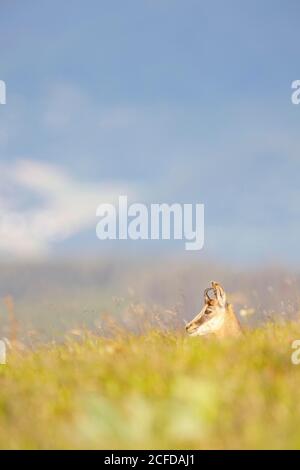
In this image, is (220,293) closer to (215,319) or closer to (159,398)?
(215,319)

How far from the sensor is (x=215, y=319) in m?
11.8

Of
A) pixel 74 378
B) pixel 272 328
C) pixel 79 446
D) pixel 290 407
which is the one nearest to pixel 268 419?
pixel 290 407

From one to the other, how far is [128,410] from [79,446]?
64 centimetres

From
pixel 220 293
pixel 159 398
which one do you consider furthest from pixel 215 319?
pixel 159 398

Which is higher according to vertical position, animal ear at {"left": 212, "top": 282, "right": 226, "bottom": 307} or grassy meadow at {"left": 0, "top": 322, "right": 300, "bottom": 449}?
animal ear at {"left": 212, "top": 282, "right": 226, "bottom": 307}

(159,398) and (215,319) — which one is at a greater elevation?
(215,319)

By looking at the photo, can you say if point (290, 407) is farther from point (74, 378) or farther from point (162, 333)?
point (162, 333)

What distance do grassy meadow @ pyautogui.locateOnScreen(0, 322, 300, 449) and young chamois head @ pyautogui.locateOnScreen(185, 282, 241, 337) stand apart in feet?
2.86

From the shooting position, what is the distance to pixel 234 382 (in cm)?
799

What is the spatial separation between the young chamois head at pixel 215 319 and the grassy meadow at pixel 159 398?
2.86 feet

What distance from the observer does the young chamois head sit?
38.7 feet

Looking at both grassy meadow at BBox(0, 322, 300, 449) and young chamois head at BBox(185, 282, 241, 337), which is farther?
young chamois head at BBox(185, 282, 241, 337)

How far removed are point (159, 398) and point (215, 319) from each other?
4296mm
